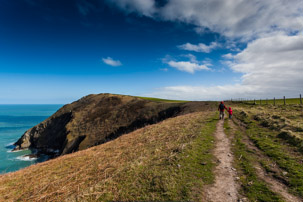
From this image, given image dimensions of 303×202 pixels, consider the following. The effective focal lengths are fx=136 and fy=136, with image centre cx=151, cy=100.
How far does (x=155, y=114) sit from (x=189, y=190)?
44566 millimetres

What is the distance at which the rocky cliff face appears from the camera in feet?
159

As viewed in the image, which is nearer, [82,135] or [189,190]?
[189,190]

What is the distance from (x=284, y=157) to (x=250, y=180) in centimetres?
417

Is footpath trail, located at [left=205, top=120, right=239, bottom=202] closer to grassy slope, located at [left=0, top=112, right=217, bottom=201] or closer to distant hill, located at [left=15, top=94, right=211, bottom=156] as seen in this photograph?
grassy slope, located at [left=0, top=112, right=217, bottom=201]

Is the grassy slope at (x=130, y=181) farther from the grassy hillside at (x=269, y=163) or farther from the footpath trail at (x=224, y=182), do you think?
the grassy hillside at (x=269, y=163)

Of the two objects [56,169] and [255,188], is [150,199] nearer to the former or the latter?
[255,188]

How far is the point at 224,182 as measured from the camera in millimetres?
6363

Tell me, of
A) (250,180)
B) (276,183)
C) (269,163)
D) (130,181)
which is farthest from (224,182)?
(130,181)

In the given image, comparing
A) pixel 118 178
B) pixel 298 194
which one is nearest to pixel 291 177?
pixel 298 194

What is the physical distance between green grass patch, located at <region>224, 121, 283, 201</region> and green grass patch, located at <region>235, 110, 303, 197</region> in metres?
1.04

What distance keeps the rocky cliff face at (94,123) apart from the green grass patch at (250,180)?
33604 mm

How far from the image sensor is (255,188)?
5809mm

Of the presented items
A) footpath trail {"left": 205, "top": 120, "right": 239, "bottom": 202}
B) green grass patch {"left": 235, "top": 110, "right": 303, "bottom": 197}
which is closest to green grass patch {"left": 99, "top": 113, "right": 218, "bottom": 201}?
footpath trail {"left": 205, "top": 120, "right": 239, "bottom": 202}

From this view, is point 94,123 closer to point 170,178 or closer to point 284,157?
point 170,178
